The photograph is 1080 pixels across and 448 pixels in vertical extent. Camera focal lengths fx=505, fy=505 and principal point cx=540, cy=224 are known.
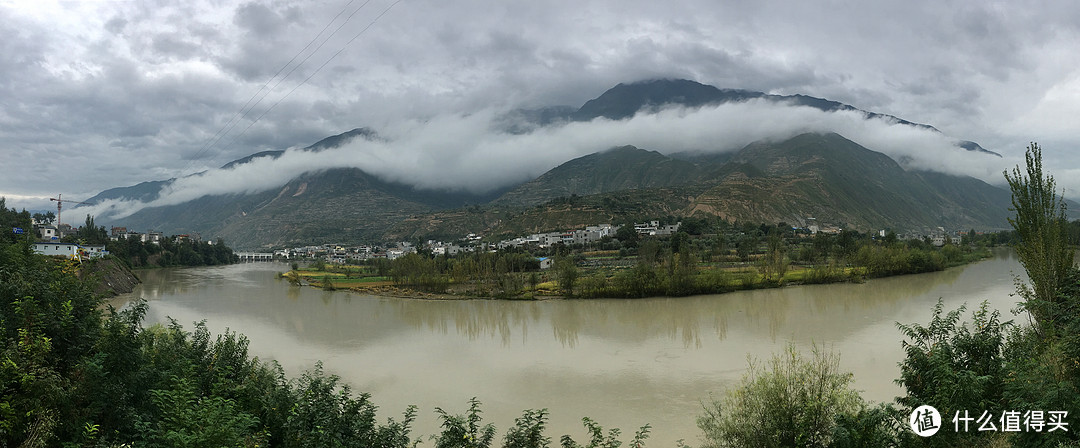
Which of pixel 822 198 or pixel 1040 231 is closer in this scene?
pixel 1040 231

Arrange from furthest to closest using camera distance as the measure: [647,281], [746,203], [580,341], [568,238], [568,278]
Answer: [746,203] → [568,238] → [568,278] → [647,281] → [580,341]

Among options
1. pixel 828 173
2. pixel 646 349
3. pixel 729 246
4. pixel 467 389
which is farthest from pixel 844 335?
pixel 828 173

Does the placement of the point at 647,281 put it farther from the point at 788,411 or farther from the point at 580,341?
the point at 788,411

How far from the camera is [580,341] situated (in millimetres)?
22844

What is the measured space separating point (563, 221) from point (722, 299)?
61.9 metres

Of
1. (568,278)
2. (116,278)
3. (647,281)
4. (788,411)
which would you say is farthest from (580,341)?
(116,278)

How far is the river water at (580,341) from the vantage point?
14.0m

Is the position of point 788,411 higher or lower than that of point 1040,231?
lower

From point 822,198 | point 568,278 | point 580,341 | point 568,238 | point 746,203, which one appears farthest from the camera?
point 822,198

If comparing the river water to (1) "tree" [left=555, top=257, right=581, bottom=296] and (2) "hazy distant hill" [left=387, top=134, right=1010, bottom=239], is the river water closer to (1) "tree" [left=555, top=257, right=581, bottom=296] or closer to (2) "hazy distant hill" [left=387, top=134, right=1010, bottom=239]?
(1) "tree" [left=555, top=257, right=581, bottom=296]

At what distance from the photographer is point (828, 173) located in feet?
520

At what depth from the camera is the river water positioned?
1402cm

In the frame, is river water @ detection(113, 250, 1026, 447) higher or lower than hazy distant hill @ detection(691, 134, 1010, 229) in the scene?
lower

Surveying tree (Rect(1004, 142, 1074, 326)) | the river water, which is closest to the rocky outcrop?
the river water
